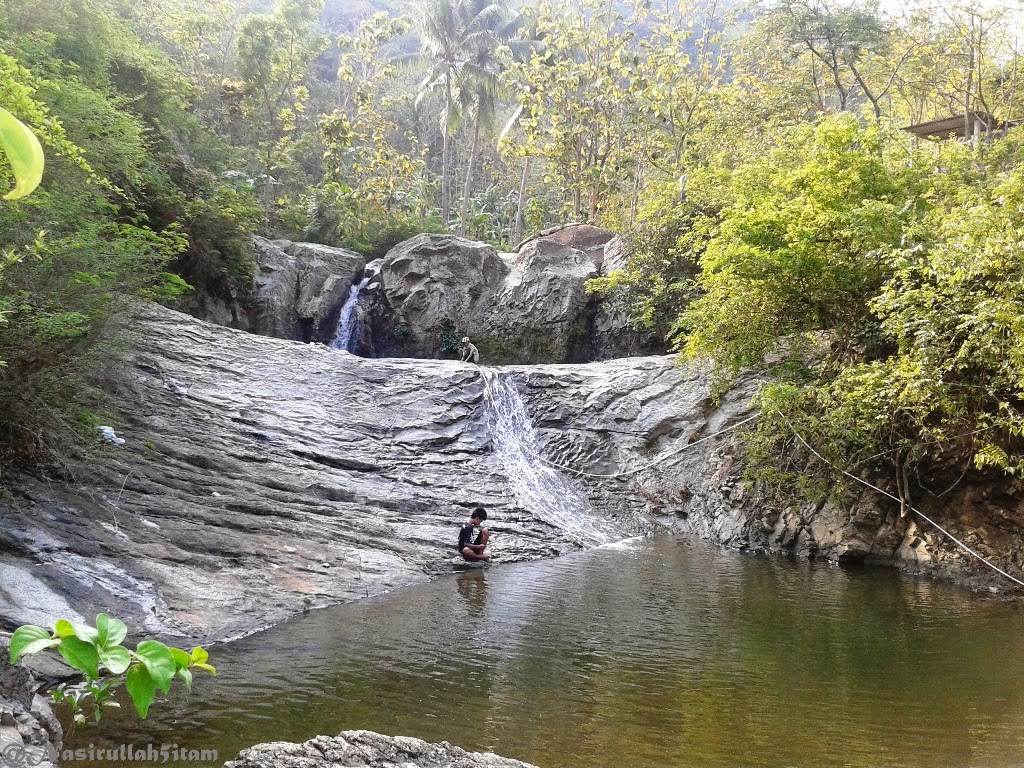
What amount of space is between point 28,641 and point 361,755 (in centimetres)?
143

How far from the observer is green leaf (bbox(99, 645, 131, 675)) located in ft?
7.28

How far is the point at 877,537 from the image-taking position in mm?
13680

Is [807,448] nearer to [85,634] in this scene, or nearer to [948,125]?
[85,634]

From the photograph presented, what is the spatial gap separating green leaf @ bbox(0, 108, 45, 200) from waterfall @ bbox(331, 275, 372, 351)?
77.6 feet

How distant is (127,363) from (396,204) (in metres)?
22.9

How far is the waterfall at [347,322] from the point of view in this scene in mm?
24516

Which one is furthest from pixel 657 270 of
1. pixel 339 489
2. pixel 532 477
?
pixel 339 489

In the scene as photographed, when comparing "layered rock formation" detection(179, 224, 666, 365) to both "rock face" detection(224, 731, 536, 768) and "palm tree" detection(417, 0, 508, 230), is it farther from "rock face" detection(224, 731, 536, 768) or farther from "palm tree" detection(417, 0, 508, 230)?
"rock face" detection(224, 731, 536, 768)

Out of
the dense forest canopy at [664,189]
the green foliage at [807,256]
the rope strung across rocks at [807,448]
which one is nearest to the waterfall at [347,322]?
the dense forest canopy at [664,189]

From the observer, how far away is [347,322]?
81.5 feet

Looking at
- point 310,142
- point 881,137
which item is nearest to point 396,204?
point 310,142

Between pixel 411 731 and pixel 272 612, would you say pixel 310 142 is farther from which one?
pixel 411 731

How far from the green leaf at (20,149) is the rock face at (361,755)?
262 cm

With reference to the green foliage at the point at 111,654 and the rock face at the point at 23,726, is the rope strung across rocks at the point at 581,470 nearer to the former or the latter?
the rock face at the point at 23,726
